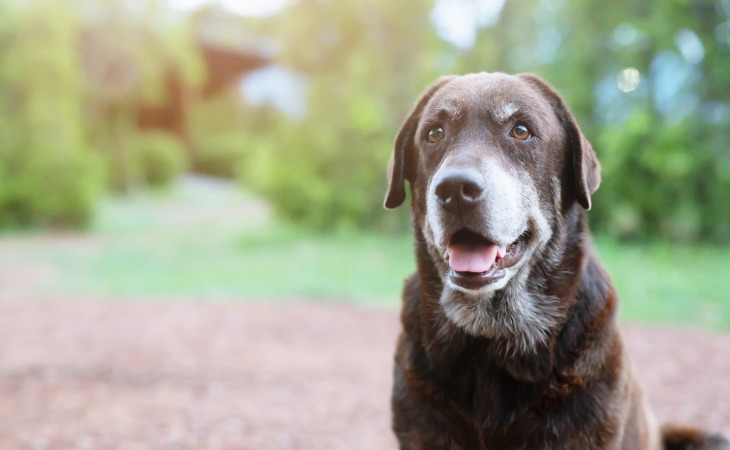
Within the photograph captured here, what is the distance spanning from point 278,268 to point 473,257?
906cm

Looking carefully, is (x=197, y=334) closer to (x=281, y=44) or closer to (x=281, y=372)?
(x=281, y=372)

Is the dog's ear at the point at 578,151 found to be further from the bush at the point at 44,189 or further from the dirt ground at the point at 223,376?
the bush at the point at 44,189

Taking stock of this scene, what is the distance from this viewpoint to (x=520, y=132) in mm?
2580

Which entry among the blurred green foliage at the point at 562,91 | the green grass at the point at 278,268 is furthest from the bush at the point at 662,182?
the green grass at the point at 278,268

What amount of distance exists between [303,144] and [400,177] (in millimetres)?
12093

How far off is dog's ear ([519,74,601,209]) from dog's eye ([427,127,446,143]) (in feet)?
1.45

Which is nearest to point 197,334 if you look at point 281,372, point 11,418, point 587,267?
point 281,372

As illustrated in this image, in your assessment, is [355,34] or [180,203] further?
[180,203]

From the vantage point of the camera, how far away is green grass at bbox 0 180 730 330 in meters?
8.55

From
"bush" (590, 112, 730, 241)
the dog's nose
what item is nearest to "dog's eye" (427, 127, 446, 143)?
the dog's nose

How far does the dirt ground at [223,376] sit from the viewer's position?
4.45m

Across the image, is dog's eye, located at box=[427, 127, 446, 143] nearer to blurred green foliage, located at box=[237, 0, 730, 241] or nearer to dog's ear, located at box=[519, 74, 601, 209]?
dog's ear, located at box=[519, 74, 601, 209]

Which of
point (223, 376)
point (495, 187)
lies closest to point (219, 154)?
point (223, 376)

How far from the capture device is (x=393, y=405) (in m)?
2.67
